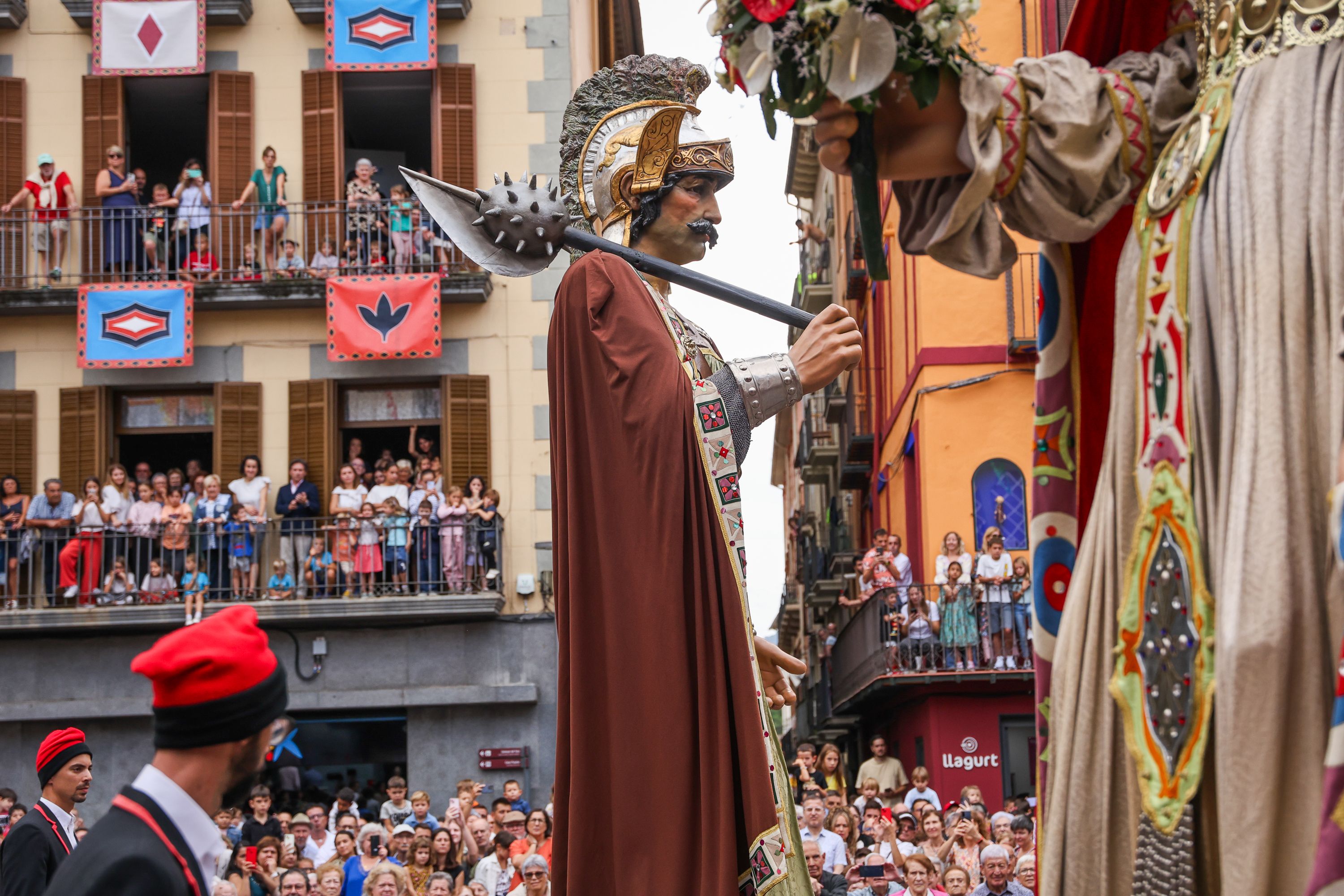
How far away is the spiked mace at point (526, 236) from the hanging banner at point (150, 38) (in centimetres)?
1605

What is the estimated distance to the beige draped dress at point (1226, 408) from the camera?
2.50 metres

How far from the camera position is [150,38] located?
19.6 m

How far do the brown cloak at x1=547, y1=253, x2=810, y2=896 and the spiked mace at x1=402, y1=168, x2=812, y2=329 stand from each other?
25cm

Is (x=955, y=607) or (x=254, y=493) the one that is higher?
(x=254, y=493)

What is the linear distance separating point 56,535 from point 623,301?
16.0 metres

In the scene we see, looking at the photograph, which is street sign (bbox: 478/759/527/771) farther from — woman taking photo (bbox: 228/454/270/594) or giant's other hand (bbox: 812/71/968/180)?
giant's other hand (bbox: 812/71/968/180)

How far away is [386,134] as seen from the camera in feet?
71.7

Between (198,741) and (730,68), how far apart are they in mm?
1509

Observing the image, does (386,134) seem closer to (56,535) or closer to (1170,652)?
(56,535)

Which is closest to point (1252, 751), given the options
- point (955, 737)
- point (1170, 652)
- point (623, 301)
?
point (1170, 652)

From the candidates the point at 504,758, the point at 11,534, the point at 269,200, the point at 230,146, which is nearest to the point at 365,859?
the point at 504,758

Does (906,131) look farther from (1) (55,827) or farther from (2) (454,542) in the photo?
(2) (454,542)

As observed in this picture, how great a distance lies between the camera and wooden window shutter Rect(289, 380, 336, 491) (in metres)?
19.0

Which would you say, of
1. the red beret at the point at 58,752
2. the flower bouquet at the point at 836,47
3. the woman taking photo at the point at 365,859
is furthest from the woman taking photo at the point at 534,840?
the flower bouquet at the point at 836,47
